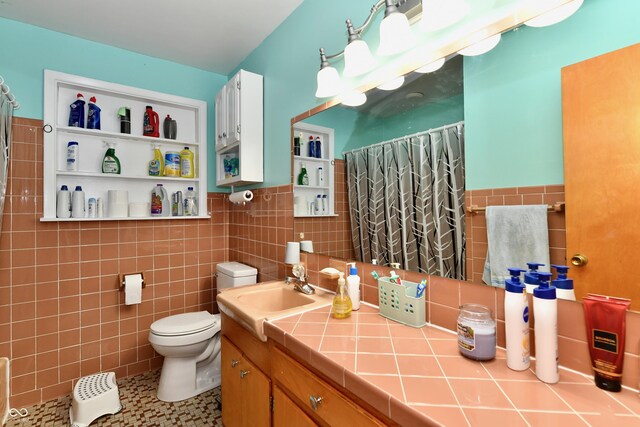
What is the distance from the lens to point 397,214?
123 cm

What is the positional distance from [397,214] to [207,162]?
6.32ft

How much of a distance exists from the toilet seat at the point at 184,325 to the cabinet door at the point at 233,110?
4.24 ft

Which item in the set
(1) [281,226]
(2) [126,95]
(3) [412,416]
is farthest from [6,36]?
(3) [412,416]

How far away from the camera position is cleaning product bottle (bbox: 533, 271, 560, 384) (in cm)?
71

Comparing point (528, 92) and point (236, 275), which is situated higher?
point (528, 92)

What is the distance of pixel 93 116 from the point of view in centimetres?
207

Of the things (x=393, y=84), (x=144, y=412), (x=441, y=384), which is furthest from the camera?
(x=144, y=412)

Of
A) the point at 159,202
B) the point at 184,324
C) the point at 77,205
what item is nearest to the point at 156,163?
the point at 159,202

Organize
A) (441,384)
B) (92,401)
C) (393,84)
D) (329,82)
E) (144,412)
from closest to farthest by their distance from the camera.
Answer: (441,384) → (393,84) → (329,82) → (92,401) → (144,412)

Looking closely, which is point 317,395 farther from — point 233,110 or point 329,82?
point 233,110

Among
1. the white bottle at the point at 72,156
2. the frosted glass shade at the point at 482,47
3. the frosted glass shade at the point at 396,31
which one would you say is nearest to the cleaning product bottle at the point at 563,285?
the frosted glass shade at the point at 482,47

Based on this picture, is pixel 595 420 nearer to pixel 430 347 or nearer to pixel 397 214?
pixel 430 347

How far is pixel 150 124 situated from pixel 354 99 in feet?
5.70

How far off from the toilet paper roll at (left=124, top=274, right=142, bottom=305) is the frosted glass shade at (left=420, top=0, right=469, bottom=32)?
2417mm
